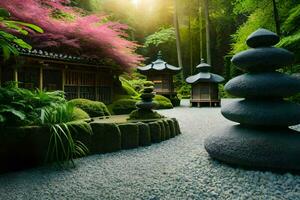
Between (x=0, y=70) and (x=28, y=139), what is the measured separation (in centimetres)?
420

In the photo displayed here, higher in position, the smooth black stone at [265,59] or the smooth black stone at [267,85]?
the smooth black stone at [265,59]

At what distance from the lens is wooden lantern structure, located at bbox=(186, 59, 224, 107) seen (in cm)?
1404

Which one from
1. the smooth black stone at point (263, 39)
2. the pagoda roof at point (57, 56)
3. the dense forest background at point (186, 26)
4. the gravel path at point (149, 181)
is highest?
the dense forest background at point (186, 26)

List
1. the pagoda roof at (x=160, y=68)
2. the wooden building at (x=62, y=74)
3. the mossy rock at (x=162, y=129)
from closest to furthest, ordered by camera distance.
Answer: the mossy rock at (x=162, y=129), the wooden building at (x=62, y=74), the pagoda roof at (x=160, y=68)

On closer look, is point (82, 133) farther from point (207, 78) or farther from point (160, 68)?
point (160, 68)

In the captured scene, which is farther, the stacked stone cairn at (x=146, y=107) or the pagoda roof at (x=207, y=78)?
the pagoda roof at (x=207, y=78)

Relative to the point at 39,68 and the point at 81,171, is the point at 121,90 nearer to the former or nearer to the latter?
the point at 39,68

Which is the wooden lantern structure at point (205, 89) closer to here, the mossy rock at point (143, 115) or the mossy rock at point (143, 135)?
the mossy rock at point (143, 115)

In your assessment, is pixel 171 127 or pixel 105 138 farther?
pixel 171 127

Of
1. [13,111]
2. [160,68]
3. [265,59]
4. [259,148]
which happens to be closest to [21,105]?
[13,111]

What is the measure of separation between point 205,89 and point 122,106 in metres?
7.06

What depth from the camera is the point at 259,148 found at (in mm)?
3131

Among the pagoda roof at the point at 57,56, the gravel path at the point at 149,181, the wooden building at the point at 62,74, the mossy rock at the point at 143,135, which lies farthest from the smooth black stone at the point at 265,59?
the pagoda roof at the point at 57,56

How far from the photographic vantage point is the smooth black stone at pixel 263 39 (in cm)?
361
